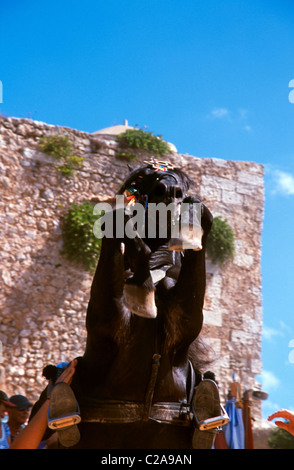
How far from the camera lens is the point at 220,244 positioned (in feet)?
33.4

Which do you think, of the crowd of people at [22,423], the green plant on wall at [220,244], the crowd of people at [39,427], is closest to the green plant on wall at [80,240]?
the green plant on wall at [220,244]

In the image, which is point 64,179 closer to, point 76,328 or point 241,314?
point 76,328

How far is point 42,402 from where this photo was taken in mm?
2391

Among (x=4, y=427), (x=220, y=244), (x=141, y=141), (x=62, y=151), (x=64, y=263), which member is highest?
(x=141, y=141)

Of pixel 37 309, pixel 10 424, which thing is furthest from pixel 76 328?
pixel 10 424

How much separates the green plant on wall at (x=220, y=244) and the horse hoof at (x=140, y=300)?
8255mm

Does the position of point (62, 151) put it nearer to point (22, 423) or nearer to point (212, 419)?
point (22, 423)

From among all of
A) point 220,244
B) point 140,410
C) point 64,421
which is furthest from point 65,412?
point 220,244

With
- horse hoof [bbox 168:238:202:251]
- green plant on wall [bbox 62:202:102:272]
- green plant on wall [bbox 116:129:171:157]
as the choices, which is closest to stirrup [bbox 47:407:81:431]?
horse hoof [bbox 168:238:202:251]

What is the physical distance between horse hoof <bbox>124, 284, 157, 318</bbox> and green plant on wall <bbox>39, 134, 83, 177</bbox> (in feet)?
25.4

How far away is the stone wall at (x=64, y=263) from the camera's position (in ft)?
27.7

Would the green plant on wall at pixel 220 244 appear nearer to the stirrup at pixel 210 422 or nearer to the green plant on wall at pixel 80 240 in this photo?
the green plant on wall at pixel 80 240

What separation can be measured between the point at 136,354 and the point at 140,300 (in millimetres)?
312

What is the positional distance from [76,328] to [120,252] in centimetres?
713
